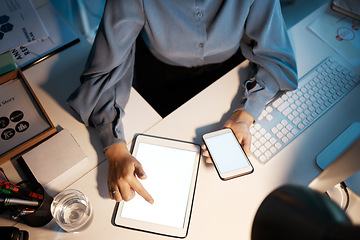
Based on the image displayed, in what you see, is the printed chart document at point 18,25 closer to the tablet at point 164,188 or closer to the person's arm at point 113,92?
the person's arm at point 113,92

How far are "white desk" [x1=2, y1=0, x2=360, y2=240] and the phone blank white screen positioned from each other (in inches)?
1.7

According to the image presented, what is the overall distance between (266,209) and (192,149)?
0.50 metres

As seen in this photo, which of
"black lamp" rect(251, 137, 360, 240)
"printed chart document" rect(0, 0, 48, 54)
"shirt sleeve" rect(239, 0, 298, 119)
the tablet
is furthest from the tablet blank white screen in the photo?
"printed chart document" rect(0, 0, 48, 54)

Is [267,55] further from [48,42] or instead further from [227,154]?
[48,42]

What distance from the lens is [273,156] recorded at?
0.76 meters

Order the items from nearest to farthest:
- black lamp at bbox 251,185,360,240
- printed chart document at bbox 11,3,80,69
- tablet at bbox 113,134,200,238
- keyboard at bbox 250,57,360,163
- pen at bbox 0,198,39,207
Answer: black lamp at bbox 251,185,360,240 → pen at bbox 0,198,39,207 → tablet at bbox 113,134,200,238 → keyboard at bbox 250,57,360,163 → printed chart document at bbox 11,3,80,69

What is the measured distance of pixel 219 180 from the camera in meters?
0.73

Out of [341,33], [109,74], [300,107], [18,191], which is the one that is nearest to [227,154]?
[300,107]

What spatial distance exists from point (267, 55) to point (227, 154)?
0.35 m

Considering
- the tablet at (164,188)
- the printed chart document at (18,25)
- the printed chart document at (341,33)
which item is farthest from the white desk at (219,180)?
the printed chart document at (18,25)

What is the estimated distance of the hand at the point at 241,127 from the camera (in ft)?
2.46

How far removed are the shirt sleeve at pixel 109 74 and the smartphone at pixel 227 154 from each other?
27 centimetres

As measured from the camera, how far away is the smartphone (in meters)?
0.71

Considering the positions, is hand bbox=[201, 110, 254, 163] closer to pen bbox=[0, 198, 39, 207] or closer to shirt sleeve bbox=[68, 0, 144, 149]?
shirt sleeve bbox=[68, 0, 144, 149]
